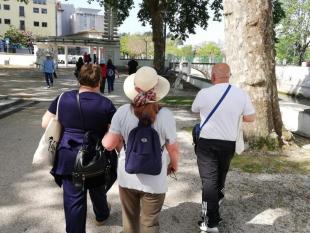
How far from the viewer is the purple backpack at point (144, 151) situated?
9.58 feet

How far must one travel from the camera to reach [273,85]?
7727 mm

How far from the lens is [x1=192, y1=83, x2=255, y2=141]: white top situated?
3.95m

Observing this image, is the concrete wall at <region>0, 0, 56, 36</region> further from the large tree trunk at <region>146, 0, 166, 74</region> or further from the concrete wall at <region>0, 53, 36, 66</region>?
the large tree trunk at <region>146, 0, 166, 74</region>

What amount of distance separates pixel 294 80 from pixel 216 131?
1120 inches

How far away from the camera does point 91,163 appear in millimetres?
3322

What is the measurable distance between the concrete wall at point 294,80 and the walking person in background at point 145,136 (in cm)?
2660

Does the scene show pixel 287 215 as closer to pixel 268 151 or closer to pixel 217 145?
pixel 217 145

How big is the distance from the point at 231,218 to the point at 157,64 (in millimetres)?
23306

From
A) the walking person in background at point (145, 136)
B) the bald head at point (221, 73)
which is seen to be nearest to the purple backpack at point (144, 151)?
the walking person in background at point (145, 136)

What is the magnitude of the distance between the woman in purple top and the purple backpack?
1.65 feet

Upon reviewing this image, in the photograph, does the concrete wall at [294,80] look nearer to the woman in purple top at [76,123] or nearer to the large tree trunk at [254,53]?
the large tree trunk at [254,53]

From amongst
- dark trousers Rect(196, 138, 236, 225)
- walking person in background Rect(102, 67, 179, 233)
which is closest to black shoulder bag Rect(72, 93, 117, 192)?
walking person in background Rect(102, 67, 179, 233)

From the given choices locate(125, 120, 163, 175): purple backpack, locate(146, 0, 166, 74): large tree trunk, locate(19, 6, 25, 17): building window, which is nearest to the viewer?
locate(125, 120, 163, 175): purple backpack

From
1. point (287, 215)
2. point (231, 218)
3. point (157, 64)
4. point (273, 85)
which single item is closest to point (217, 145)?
point (231, 218)
